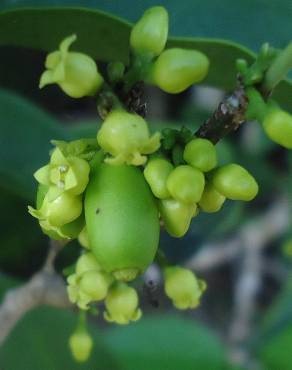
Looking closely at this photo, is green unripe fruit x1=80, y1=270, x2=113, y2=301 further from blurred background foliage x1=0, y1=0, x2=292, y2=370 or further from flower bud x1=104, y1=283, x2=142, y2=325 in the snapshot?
blurred background foliage x1=0, y1=0, x2=292, y2=370

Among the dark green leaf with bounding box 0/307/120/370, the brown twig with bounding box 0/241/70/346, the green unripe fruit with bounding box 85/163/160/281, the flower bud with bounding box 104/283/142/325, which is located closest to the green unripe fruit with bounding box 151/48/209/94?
the green unripe fruit with bounding box 85/163/160/281

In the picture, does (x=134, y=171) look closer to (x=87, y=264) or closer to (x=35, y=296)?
(x=87, y=264)

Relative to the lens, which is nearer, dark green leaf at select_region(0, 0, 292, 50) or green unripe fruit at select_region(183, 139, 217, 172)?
green unripe fruit at select_region(183, 139, 217, 172)

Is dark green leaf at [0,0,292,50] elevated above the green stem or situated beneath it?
situated beneath

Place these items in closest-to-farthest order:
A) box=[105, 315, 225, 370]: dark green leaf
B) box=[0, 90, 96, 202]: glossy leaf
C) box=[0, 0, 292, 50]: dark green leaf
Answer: box=[0, 0, 292, 50]: dark green leaf
box=[0, 90, 96, 202]: glossy leaf
box=[105, 315, 225, 370]: dark green leaf

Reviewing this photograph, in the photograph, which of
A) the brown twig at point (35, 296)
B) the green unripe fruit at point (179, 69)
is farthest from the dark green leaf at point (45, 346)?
the green unripe fruit at point (179, 69)

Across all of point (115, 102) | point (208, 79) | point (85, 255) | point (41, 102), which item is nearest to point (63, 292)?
point (85, 255)
